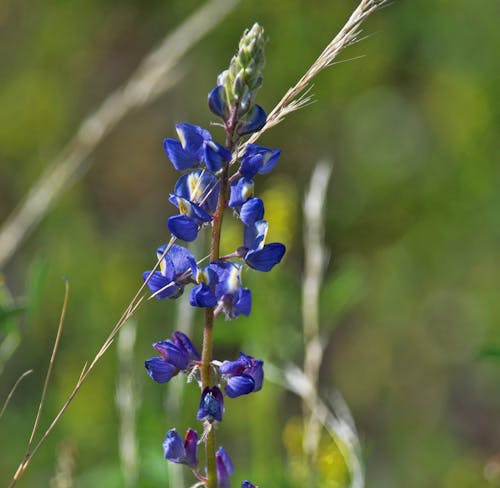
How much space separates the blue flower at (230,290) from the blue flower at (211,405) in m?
0.11

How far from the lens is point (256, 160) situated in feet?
4.15

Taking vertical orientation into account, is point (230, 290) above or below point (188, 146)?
below

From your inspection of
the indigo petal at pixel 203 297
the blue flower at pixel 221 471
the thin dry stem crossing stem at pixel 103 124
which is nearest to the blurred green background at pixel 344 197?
the thin dry stem crossing stem at pixel 103 124

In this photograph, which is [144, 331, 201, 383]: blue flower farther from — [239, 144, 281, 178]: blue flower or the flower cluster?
[239, 144, 281, 178]: blue flower

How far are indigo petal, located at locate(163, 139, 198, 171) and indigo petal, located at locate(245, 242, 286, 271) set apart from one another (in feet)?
0.48

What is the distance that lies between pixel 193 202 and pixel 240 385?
0.78ft

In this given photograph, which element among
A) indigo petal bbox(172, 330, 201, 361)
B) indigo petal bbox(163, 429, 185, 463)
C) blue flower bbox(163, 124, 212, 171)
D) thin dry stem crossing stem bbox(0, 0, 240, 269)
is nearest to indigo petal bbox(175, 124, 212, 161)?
blue flower bbox(163, 124, 212, 171)

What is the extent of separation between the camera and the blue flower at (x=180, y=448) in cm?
125

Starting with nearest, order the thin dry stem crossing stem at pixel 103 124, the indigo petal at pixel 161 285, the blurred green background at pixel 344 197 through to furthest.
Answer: the indigo petal at pixel 161 285
the thin dry stem crossing stem at pixel 103 124
the blurred green background at pixel 344 197

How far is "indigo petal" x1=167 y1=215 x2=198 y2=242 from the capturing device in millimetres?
1233

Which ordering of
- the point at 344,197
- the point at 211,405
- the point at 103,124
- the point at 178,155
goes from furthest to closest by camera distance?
the point at 344,197
the point at 103,124
the point at 178,155
the point at 211,405

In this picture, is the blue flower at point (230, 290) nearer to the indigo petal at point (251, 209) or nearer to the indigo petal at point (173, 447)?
the indigo petal at point (251, 209)

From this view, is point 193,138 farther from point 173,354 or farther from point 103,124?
point 103,124

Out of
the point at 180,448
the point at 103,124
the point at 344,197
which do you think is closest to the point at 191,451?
the point at 180,448
